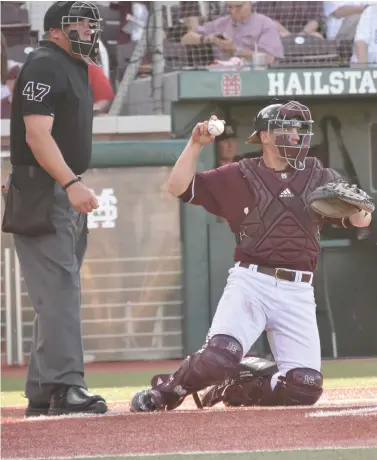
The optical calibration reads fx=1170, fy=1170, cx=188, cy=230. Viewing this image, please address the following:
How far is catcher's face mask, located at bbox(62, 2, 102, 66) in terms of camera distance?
5.58 meters

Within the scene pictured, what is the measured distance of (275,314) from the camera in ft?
18.9

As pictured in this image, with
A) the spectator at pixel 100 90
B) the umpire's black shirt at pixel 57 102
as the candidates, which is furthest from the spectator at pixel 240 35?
the umpire's black shirt at pixel 57 102

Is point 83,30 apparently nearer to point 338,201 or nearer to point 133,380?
point 338,201

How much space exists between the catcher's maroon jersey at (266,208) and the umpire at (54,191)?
2.18 feet

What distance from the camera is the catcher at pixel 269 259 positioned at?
5.57 m

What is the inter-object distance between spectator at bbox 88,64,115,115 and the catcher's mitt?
342 centimetres

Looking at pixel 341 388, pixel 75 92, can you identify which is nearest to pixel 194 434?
pixel 75 92

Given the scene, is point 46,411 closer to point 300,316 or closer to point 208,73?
point 300,316

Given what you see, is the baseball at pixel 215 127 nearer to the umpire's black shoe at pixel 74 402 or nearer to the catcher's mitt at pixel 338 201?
the catcher's mitt at pixel 338 201

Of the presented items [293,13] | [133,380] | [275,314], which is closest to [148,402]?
[275,314]

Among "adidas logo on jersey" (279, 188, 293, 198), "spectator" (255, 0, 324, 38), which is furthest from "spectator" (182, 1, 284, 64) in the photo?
"adidas logo on jersey" (279, 188, 293, 198)

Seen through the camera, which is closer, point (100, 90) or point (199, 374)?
point (199, 374)

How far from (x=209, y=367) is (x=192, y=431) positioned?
108 cm

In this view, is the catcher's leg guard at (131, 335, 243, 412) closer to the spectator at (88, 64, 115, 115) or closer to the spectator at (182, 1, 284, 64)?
the spectator at (88, 64, 115, 115)
